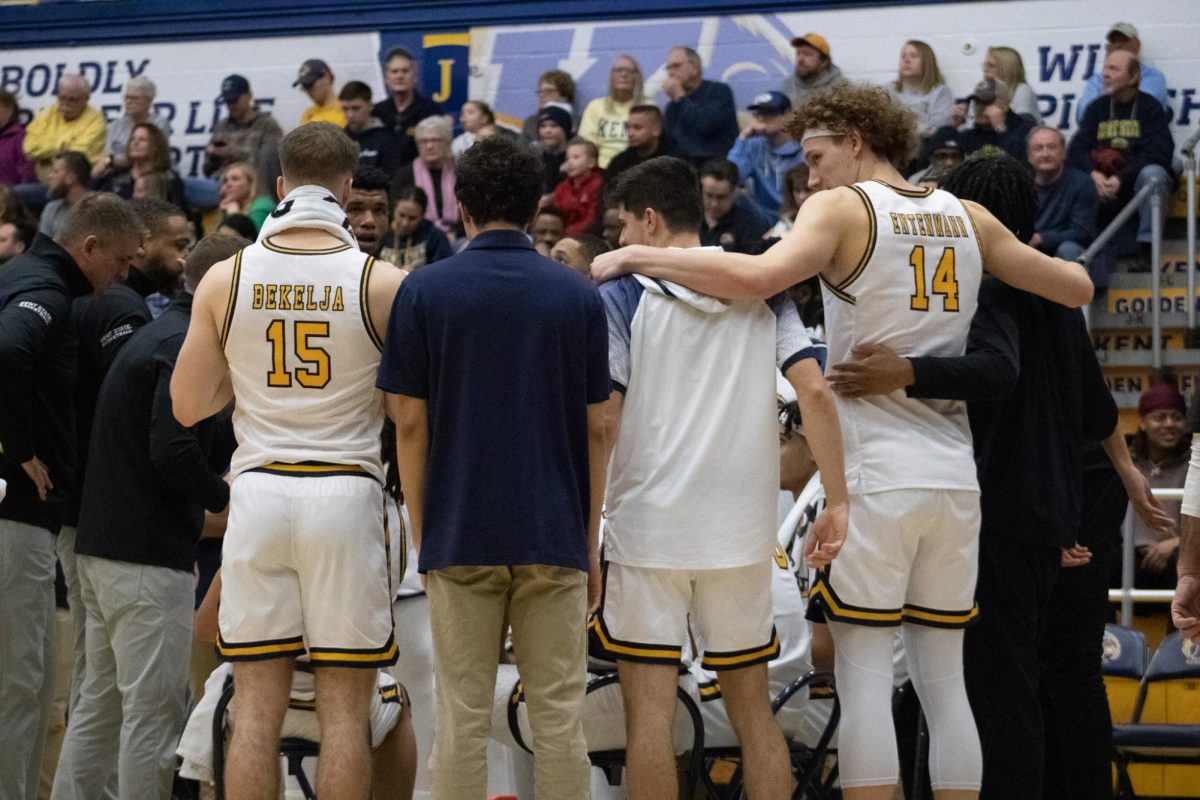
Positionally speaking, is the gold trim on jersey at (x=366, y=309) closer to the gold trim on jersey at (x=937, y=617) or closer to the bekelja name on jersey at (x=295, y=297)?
the bekelja name on jersey at (x=295, y=297)

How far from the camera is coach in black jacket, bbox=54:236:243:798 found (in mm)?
5141

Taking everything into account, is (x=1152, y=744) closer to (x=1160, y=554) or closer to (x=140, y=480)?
(x=1160, y=554)

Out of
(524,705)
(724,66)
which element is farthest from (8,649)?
(724,66)

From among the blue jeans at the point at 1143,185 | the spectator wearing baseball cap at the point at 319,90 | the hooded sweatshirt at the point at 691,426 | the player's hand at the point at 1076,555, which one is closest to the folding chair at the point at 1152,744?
the player's hand at the point at 1076,555

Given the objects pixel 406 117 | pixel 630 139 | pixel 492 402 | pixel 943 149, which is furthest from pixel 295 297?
pixel 406 117

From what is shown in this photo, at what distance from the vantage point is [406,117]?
510 inches

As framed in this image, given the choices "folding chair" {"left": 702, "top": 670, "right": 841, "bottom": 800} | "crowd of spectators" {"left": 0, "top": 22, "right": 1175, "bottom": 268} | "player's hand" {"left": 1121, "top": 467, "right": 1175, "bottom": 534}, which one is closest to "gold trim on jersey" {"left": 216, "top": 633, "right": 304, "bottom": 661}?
"folding chair" {"left": 702, "top": 670, "right": 841, "bottom": 800}

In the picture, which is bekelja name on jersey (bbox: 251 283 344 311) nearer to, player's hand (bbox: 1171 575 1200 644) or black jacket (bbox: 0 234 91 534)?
black jacket (bbox: 0 234 91 534)

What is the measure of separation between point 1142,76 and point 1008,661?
317 inches

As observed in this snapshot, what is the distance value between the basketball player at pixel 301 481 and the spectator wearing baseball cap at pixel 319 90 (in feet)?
31.4

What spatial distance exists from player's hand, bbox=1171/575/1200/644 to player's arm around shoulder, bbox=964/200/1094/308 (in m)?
0.86

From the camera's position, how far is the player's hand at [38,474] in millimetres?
5418

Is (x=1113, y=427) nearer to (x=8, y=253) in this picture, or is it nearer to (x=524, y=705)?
(x=524, y=705)

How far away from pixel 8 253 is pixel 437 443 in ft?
20.4
